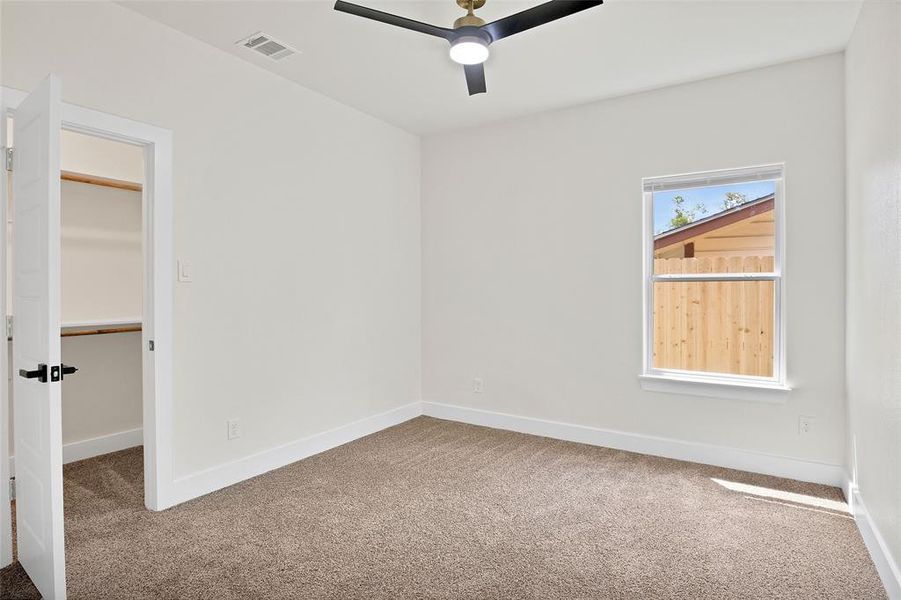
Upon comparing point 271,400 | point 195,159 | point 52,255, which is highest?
point 195,159

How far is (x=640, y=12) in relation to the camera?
2.73 meters

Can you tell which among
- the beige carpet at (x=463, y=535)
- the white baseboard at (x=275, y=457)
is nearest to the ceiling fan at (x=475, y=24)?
the beige carpet at (x=463, y=535)

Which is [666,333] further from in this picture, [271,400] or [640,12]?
[271,400]

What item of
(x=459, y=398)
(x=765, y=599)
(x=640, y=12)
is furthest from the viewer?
(x=459, y=398)

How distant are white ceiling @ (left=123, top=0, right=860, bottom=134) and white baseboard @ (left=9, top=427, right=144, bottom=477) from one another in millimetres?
2903

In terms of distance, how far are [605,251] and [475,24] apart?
2197 mm

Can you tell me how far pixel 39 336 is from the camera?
2.04m

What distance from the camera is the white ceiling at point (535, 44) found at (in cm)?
271

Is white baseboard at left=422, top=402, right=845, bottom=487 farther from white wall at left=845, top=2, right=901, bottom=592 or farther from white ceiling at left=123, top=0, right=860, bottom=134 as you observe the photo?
white ceiling at left=123, top=0, right=860, bottom=134

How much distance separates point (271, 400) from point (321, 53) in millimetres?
2305

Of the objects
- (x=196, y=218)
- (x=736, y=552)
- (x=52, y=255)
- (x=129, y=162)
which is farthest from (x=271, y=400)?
(x=736, y=552)

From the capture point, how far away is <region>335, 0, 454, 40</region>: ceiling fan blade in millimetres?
2148

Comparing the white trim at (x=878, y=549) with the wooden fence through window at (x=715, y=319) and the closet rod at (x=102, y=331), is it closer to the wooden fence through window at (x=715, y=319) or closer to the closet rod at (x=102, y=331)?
the wooden fence through window at (x=715, y=319)

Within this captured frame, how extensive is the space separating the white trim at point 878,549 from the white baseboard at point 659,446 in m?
0.46
